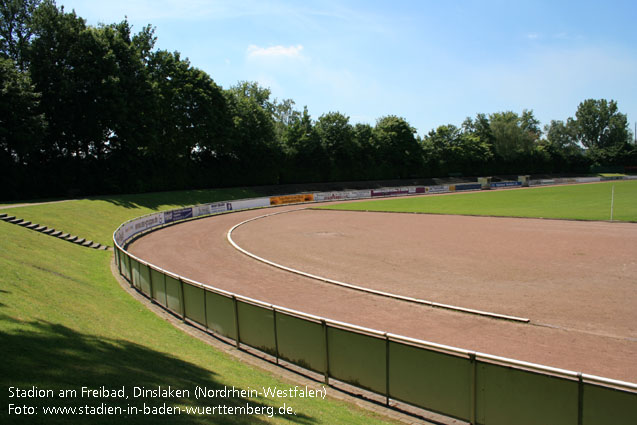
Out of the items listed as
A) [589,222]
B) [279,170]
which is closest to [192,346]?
[589,222]

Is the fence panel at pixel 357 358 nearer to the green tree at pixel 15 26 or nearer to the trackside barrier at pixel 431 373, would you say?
the trackside barrier at pixel 431 373

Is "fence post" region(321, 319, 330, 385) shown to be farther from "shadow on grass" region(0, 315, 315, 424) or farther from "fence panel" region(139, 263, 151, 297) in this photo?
"fence panel" region(139, 263, 151, 297)

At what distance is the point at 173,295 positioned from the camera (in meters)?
14.9

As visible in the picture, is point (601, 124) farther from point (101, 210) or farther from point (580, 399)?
point (580, 399)

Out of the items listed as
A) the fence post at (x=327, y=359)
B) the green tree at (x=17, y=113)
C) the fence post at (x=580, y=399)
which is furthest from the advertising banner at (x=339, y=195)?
the fence post at (x=580, y=399)

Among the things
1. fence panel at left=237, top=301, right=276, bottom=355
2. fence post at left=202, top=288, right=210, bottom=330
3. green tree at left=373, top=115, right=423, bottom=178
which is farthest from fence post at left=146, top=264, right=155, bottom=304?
green tree at left=373, top=115, right=423, bottom=178

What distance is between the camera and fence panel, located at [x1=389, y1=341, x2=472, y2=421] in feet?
23.6

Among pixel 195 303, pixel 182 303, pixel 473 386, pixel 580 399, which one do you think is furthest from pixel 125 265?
pixel 580 399

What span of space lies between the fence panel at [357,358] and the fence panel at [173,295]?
23.9 feet

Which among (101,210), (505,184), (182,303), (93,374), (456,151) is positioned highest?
(456,151)

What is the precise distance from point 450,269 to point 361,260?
5.04m

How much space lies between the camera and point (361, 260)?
23.8 meters

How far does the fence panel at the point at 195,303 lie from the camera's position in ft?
43.1

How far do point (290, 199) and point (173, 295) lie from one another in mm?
51223
